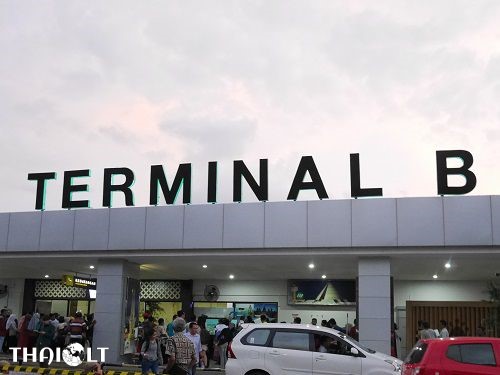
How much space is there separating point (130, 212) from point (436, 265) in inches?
388

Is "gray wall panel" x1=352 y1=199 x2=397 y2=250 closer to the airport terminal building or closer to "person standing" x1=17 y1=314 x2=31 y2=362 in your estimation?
the airport terminal building

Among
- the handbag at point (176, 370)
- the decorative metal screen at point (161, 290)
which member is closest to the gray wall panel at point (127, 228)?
the handbag at point (176, 370)

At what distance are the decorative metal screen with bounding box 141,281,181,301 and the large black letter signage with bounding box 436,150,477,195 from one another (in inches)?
579

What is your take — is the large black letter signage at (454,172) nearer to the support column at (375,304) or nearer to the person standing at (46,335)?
the support column at (375,304)

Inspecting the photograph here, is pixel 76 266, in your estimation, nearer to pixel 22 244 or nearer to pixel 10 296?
pixel 22 244

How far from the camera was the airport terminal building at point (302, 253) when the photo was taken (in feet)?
56.7

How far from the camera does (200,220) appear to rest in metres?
18.9

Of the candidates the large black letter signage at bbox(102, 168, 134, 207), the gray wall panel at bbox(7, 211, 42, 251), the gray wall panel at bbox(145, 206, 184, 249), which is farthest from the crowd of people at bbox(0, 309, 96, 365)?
the large black letter signage at bbox(102, 168, 134, 207)

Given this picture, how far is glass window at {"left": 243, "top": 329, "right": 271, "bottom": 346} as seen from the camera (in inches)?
525

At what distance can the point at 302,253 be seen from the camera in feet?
60.4

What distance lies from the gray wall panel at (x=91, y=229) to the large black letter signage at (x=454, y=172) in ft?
33.2

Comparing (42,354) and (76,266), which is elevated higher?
(76,266)

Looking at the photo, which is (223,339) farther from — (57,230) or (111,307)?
(57,230)

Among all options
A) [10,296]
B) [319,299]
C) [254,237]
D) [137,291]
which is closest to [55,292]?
[10,296]
